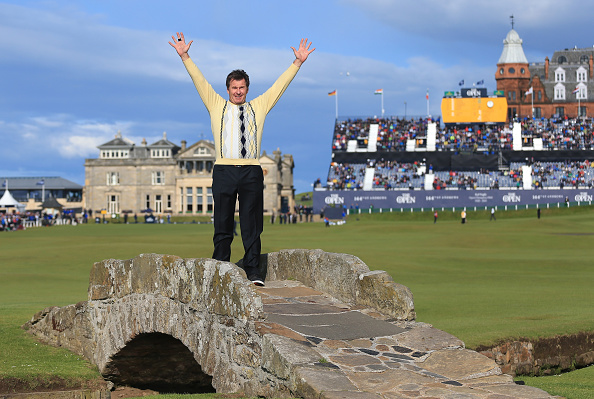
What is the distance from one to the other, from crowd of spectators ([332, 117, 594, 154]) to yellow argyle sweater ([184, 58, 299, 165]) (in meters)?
89.0

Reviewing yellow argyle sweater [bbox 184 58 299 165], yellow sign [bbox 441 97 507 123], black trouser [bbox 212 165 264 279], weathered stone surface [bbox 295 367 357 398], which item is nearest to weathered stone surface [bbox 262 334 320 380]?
weathered stone surface [bbox 295 367 357 398]

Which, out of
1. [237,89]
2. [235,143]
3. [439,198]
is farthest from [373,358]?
[439,198]

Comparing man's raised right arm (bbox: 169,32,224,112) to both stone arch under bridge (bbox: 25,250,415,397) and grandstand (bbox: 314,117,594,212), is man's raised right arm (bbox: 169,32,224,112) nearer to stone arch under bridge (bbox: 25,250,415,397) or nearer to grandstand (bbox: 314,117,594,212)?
stone arch under bridge (bbox: 25,250,415,397)

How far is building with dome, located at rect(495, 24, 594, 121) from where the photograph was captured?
390 ft

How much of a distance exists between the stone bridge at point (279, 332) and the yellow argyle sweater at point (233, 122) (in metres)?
1.44

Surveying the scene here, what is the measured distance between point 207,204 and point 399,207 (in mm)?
35155

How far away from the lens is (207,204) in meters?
110

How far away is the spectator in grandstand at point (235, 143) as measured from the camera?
31.9 ft

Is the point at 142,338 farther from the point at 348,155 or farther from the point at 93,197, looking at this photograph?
the point at 93,197

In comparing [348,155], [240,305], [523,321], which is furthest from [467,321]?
[348,155]

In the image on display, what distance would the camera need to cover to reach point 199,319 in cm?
948

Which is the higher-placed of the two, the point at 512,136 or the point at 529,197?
the point at 512,136

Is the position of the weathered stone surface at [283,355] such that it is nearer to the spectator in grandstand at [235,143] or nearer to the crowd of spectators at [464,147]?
the spectator in grandstand at [235,143]

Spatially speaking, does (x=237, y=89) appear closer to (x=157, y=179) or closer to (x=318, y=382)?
(x=318, y=382)
